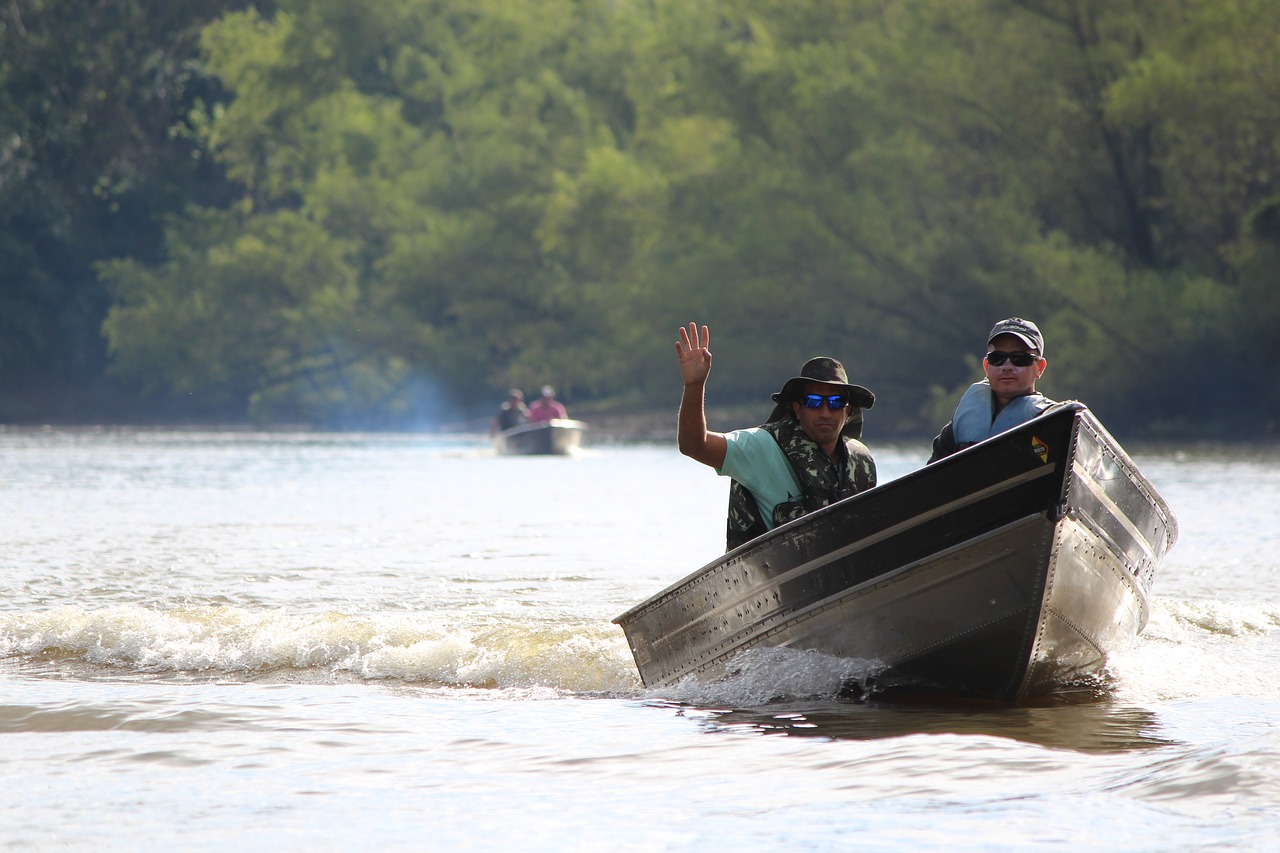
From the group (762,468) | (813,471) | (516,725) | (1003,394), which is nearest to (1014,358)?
(1003,394)

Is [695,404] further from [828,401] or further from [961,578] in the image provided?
[961,578]

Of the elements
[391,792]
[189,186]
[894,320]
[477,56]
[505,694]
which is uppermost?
[477,56]

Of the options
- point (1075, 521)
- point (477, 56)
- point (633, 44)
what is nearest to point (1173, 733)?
point (1075, 521)

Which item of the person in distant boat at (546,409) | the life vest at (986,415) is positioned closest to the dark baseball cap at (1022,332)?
the life vest at (986,415)

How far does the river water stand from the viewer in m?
5.30

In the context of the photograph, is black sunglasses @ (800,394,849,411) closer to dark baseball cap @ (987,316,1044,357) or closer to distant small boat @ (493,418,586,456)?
dark baseball cap @ (987,316,1044,357)

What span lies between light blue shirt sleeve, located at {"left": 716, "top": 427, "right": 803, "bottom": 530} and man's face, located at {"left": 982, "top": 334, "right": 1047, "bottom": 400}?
37.8 inches

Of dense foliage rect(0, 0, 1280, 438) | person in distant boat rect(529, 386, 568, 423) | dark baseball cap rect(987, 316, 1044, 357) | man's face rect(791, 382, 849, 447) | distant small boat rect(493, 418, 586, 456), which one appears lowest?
man's face rect(791, 382, 849, 447)

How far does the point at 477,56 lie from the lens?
175 ft

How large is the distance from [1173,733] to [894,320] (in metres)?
33.0

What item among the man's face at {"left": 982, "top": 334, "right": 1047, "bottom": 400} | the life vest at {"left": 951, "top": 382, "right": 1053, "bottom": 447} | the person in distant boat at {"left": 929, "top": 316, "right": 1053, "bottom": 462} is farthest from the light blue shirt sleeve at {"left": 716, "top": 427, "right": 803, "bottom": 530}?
the man's face at {"left": 982, "top": 334, "right": 1047, "bottom": 400}

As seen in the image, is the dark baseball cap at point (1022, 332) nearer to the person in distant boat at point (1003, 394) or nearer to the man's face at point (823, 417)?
the person in distant boat at point (1003, 394)

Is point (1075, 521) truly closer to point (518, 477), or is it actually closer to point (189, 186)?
point (518, 477)

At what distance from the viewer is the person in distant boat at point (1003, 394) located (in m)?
7.30
